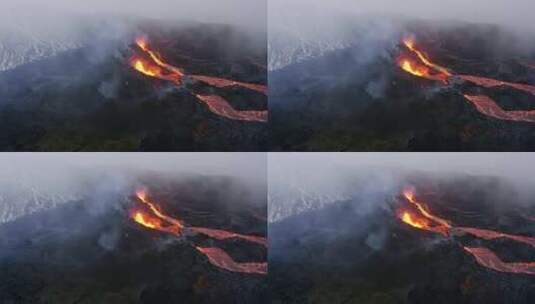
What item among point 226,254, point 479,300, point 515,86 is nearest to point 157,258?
point 226,254

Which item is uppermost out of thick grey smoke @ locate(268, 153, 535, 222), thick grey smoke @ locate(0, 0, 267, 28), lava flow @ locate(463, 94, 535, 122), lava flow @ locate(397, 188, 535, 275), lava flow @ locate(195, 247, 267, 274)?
thick grey smoke @ locate(0, 0, 267, 28)

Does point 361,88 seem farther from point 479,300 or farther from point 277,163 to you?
point 479,300

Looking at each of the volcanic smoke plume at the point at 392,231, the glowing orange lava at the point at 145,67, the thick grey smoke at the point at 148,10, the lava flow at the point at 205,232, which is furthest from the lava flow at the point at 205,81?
the lava flow at the point at 205,232

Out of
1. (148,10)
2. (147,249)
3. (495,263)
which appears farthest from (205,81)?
(495,263)

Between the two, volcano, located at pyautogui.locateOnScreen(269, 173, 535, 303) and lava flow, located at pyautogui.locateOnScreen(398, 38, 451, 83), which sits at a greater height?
lava flow, located at pyautogui.locateOnScreen(398, 38, 451, 83)

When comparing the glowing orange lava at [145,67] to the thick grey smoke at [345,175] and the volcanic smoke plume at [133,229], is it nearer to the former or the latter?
the volcanic smoke plume at [133,229]

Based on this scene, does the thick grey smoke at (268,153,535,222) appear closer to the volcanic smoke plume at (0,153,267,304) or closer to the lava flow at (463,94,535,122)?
the volcanic smoke plume at (0,153,267,304)

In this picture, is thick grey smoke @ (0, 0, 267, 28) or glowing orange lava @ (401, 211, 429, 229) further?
glowing orange lava @ (401, 211, 429, 229)

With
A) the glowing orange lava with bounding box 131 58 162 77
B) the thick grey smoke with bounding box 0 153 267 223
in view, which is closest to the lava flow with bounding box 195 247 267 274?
the thick grey smoke with bounding box 0 153 267 223
